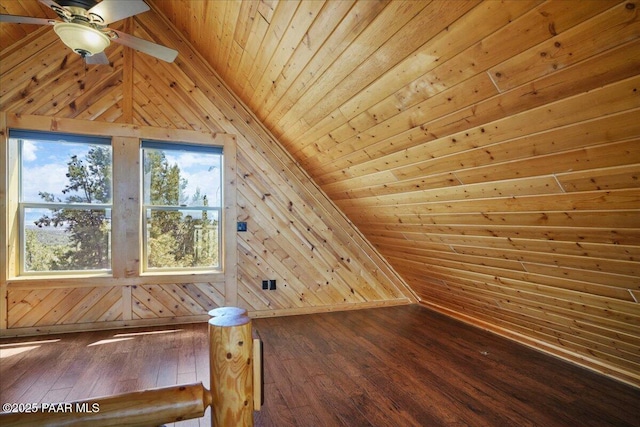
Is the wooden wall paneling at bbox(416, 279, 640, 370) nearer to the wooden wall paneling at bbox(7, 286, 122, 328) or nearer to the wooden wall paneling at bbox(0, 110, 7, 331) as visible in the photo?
the wooden wall paneling at bbox(7, 286, 122, 328)

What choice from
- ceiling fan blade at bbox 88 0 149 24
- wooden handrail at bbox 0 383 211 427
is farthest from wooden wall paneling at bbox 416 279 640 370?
ceiling fan blade at bbox 88 0 149 24

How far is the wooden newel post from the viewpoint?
0.79 m

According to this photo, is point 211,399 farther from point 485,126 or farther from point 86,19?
point 86,19

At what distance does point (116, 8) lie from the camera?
170cm

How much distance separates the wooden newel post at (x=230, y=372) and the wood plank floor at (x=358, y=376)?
1.19 metres

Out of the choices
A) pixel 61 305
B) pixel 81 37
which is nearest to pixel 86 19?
pixel 81 37

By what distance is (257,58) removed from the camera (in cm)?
250

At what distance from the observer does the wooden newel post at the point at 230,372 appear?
2.60 ft

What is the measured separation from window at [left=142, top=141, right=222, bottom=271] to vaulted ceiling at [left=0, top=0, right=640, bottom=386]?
1.00m

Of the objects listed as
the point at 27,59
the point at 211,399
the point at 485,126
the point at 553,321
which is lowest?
the point at 553,321

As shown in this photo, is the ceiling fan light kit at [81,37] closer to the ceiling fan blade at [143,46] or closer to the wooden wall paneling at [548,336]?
the ceiling fan blade at [143,46]

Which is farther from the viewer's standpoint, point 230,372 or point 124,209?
point 124,209

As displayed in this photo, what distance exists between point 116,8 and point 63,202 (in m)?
2.35

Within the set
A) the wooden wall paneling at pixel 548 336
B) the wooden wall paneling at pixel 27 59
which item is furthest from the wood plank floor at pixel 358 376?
the wooden wall paneling at pixel 27 59
